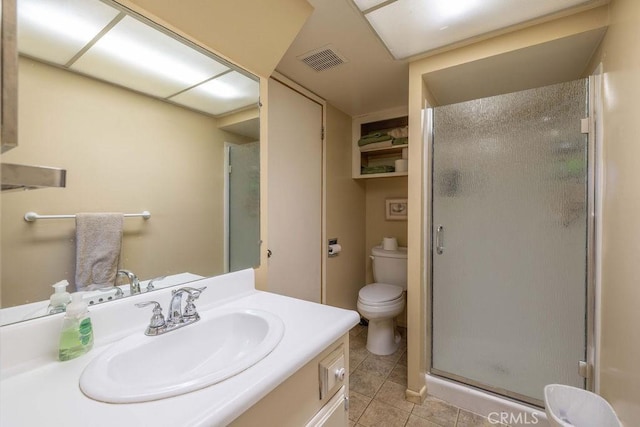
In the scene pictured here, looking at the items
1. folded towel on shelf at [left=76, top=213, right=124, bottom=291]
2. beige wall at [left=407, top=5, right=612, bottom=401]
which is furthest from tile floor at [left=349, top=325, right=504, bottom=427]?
folded towel on shelf at [left=76, top=213, right=124, bottom=291]

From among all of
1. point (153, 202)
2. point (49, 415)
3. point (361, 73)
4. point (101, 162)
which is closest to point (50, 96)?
point (101, 162)

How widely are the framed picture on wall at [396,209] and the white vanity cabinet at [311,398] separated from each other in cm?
181

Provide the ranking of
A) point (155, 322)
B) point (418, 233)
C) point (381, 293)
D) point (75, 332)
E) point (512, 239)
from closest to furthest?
point (75, 332) → point (155, 322) → point (512, 239) → point (418, 233) → point (381, 293)

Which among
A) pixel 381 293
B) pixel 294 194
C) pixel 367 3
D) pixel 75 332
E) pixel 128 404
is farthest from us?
pixel 381 293

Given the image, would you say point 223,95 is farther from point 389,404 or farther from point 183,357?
point 389,404

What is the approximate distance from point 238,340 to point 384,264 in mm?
1730

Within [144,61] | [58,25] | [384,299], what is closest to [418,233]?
[384,299]

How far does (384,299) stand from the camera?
6.57 feet

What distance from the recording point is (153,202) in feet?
3.14

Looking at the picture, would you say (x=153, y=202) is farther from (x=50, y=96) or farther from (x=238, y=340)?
(x=238, y=340)

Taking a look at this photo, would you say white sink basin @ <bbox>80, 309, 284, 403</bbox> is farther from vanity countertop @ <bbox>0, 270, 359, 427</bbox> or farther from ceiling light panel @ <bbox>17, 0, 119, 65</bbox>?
ceiling light panel @ <bbox>17, 0, 119, 65</bbox>

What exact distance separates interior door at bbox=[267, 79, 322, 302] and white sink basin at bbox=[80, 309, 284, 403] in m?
0.77

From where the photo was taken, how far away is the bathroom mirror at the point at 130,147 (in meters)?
0.70

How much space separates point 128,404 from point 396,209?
238 cm
